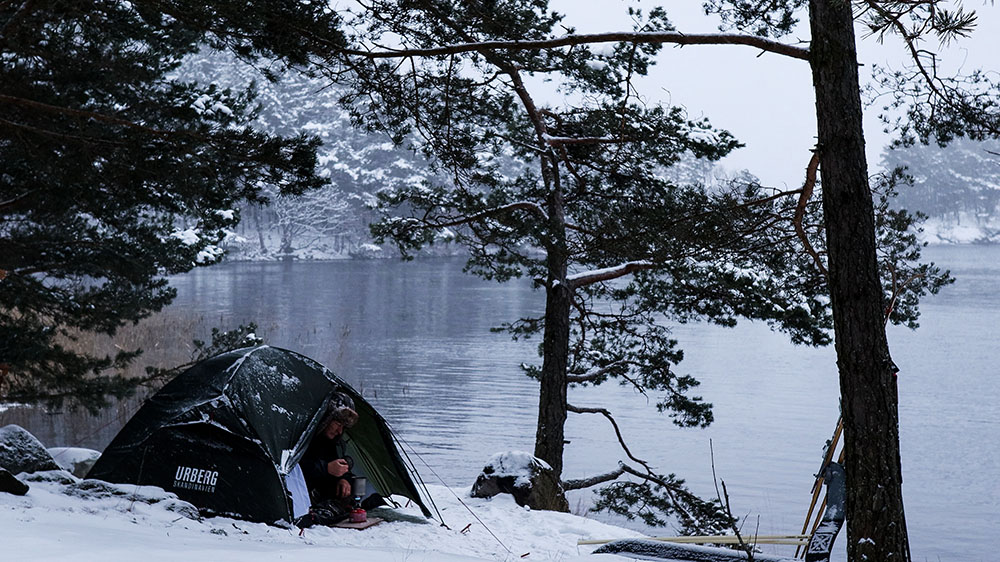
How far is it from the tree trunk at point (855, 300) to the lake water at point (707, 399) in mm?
7211

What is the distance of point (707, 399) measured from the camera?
21391 mm

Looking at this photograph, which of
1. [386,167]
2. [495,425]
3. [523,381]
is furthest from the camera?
[386,167]

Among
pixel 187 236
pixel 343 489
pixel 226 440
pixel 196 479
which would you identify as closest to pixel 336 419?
pixel 343 489

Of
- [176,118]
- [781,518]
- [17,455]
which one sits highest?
[176,118]

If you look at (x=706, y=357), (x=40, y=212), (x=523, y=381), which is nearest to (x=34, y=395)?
(x=40, y=212)

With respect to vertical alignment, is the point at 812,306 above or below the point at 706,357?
above

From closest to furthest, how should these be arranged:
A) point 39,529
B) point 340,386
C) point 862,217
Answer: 1. point 39,529
2. point 862,217
3. point 340,386

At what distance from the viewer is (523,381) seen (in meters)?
23.0

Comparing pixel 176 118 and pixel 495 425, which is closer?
pixel 176 118

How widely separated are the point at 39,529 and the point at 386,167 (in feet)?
271

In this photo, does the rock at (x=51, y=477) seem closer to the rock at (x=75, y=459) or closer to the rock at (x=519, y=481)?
the rock at (x=75, y=459)

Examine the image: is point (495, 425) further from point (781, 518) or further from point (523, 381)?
point (781, 518)

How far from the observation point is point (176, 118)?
31.6 ft

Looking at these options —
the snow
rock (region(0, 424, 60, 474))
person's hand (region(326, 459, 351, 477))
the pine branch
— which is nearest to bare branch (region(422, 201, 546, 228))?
person's hand (region(326, 459, 351, 477))
